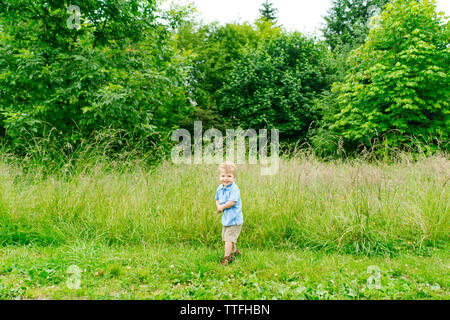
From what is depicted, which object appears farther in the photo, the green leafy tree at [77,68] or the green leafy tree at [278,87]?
the green leafy tree at [278,87]

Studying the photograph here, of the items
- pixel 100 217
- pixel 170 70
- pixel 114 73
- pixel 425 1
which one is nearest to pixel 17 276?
pixel 100 217

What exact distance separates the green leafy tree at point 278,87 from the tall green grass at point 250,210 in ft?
44.0

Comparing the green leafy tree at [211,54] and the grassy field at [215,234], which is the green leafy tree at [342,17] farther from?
the grassy field at [215,234]

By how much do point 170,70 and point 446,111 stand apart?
34.5 feet

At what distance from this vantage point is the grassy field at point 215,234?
325 centimetres

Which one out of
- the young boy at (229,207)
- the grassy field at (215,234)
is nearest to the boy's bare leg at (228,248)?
the young boy at (229,207)

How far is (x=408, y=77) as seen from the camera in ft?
40.7

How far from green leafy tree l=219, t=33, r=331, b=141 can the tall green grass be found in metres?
13.4

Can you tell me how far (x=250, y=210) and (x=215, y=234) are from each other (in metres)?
0.68

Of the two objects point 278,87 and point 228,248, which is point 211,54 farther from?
point 228,248

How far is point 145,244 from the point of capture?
14.6 ft

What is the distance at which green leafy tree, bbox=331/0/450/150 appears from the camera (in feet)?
38.7

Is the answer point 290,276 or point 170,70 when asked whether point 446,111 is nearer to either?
point 170,70

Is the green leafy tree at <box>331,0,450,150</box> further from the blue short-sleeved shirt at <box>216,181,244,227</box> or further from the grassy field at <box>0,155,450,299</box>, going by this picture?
the blue short-sleeved shirt at <box>216,181,244,227</box>
